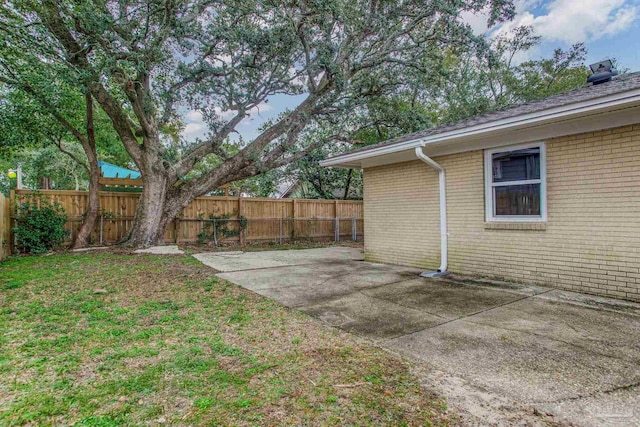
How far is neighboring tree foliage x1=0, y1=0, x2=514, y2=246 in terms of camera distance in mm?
7289

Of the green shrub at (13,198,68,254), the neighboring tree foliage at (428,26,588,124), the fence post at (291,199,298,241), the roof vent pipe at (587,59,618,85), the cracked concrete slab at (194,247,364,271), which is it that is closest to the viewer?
the roof vent pipe at (587,59,618,85)

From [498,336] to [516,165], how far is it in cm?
348

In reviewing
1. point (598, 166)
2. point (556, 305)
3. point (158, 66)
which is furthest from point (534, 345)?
Answer: point (158, 66)

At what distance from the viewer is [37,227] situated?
838 cm

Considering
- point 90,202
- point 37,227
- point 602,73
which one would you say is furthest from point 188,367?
point 90,202

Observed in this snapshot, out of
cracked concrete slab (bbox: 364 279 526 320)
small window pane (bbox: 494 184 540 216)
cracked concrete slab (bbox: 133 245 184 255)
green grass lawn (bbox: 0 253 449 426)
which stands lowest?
green grass lawn (bbox: 0 253 449 426)

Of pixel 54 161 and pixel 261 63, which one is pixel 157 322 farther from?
pixel 54 161

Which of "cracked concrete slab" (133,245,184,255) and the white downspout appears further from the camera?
"cracked concrete slab" (133,245,184,255)

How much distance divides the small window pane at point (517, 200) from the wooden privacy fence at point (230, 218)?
27.6ft

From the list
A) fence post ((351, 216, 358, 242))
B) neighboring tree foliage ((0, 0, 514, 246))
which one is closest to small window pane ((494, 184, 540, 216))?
neighboring tree foliage ((0, 0, 514, 246))

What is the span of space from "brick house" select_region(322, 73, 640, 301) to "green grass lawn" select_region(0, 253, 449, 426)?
3.86m

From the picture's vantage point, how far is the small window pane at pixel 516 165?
17.4ft

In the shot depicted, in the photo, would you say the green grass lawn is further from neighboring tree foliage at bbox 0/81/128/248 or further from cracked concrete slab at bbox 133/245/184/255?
neighboring tree foliage at bbox 0/81/128/248

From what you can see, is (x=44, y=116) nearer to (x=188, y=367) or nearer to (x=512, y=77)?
(x=188, y=367)
